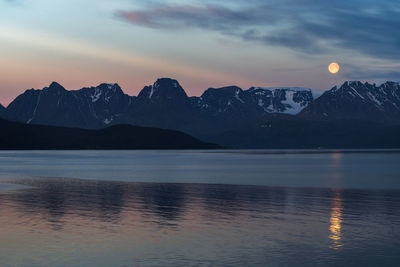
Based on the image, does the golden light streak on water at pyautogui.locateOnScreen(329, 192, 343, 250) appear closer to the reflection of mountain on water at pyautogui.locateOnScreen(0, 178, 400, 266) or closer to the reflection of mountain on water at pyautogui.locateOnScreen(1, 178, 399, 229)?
the reflection of mountain on water at pyautogui.locateOnScreen(0, 178, 400, 266)

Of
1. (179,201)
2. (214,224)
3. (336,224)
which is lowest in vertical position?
(179,201)

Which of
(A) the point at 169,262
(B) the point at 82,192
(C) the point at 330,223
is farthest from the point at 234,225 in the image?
(B) the point at 82,192

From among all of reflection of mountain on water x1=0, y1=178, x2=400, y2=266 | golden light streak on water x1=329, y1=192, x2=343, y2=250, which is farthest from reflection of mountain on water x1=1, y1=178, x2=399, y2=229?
golden light streak on water x1=329, y1=192, x2=343, y2=250

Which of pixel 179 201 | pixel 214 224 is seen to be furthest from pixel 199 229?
pixel 179 201

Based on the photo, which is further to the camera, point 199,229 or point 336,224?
point 336,224

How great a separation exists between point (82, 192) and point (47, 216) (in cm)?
2446

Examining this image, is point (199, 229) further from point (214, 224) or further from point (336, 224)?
point (336, 224)

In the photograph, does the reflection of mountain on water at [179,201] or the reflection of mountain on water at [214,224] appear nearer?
the reflection of mountain on water at [214,224]

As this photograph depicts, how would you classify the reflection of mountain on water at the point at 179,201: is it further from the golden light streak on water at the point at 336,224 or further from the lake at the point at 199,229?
the golden light streak on water at the point at 336,224

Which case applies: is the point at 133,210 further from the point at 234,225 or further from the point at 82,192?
the point at 82,192

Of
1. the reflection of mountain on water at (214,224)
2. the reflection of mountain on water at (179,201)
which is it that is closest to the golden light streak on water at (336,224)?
the reflection of mountain on water at (214,224)

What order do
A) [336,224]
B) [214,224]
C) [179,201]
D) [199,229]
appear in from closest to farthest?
[199,229]
[336,224]
[214,224]
[179,201]

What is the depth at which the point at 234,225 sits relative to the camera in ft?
135

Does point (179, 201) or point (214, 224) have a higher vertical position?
point (214, 224)
